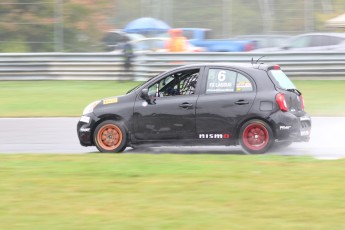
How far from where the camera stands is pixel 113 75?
25500 millimetres

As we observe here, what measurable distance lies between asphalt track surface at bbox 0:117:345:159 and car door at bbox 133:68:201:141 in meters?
0.53

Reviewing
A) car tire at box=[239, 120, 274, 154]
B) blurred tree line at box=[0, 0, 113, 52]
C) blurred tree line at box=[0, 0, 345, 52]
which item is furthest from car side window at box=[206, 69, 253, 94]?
blurred tree line at box=[0, 0, 113, 52]

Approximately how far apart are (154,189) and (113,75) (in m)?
18.0

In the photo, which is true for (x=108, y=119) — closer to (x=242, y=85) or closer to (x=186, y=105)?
(x=186, y=105)

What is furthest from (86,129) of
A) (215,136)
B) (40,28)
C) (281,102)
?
(40,28)

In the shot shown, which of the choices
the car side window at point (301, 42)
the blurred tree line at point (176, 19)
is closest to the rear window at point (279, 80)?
the blurred tree line at point (176, 19)

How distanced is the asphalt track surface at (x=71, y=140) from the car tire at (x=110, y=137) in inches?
11.1

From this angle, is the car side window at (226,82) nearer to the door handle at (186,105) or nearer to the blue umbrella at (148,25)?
the door handle at (186,105)

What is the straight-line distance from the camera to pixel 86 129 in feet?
40.4

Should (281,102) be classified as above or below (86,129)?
above

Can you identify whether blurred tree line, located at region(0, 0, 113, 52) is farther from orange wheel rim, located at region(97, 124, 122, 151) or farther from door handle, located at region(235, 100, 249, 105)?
door handle, located at region(235, 100, 249, 105)

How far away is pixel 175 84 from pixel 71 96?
408 inches

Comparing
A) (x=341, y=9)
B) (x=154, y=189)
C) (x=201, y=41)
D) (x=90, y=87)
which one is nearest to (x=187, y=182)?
(x=154, y=189)

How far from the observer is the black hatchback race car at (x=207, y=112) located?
11672mm
